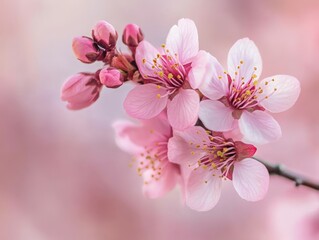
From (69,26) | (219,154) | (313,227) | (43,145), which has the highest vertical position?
(69,26)

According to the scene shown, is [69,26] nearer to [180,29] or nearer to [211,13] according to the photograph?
[211,13]

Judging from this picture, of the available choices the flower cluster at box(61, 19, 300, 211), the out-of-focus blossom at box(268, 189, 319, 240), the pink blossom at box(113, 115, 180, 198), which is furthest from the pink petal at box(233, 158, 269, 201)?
the out-of-focus blossom at box(268, 189, 319, 240)

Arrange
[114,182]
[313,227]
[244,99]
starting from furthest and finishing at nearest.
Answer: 1. [114,182]
2. [313,227]
3. [244,99]

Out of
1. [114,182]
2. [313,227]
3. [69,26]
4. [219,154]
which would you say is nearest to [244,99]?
[219,154]

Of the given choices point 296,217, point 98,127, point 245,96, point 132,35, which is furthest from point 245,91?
point 98,127

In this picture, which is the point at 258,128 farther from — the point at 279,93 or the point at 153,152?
the point at 153,152

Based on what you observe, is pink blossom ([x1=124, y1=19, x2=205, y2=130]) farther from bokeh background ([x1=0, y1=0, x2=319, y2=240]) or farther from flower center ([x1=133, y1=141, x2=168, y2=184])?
bokeh background ([x1=0, y1=0, x2=319, y2=240])

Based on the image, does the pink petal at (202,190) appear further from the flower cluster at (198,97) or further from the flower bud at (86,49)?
the flower bud at (86,49)
